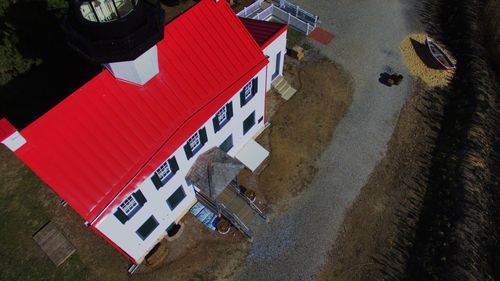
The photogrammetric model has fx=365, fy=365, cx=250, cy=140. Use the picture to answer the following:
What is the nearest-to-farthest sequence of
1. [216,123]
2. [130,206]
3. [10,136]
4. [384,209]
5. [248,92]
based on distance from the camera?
[10,136] → [130,206] → [216,123] → [248,92] → [384,209]

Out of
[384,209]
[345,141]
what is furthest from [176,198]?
[384,209]

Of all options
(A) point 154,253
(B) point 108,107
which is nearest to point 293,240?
(A) point 154,253

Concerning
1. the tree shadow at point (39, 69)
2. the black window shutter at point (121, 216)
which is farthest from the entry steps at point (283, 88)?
the black window shutter at point (121, 216)

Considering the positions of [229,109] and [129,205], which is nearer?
[129,205]

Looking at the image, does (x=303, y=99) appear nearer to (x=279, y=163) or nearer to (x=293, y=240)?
(x=279, y=163)

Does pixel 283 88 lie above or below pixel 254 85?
below

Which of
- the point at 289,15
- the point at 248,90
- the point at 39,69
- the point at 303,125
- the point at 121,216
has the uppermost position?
the point at 248,90

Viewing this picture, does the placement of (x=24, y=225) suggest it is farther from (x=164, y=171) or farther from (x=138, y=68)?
(x=138, y=68)
